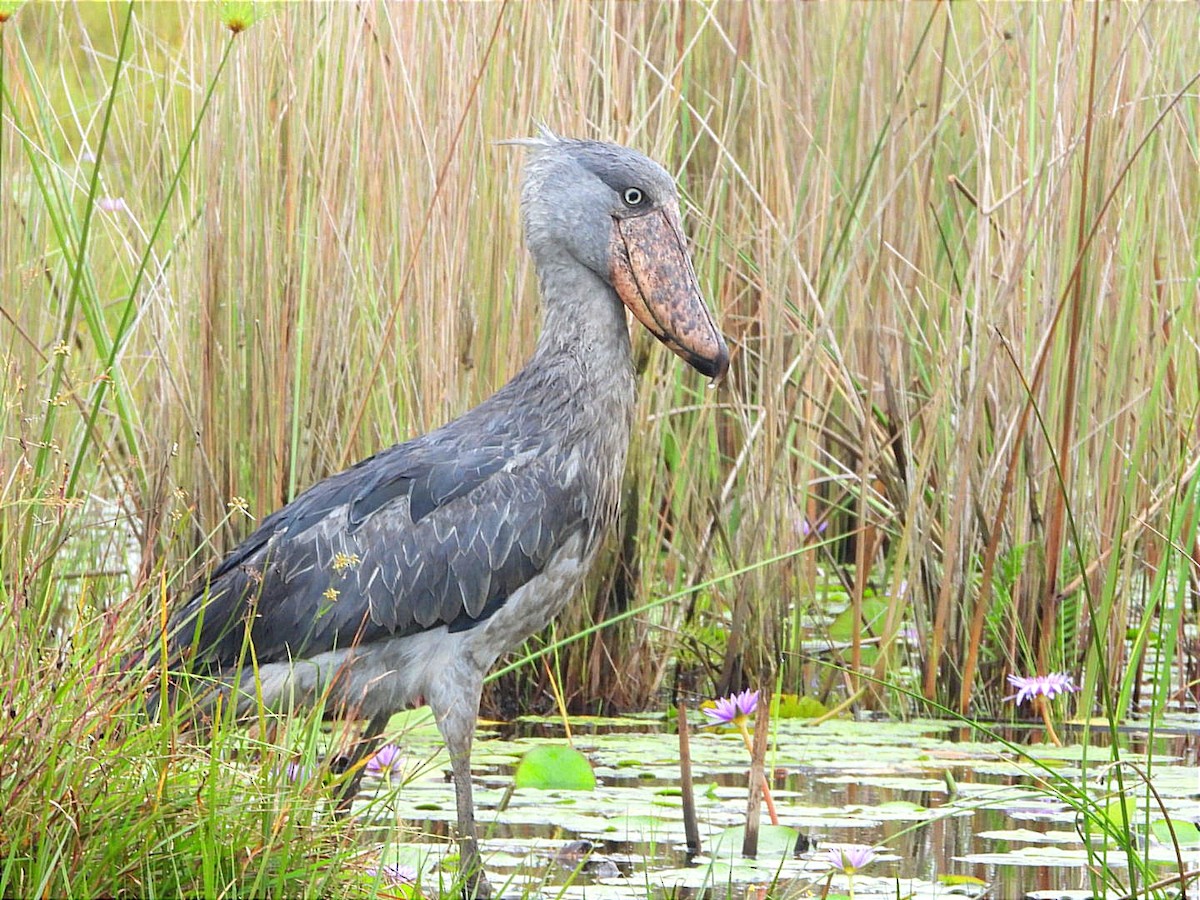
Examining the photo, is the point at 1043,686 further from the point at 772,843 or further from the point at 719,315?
the point at 719,315

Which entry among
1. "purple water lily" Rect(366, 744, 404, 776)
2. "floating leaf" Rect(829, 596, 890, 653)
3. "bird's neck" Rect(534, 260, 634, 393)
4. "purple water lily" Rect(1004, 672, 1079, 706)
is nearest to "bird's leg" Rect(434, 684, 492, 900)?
"purple water lily" Rect(366, 744, 404, 776)

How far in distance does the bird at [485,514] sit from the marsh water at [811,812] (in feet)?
0.79


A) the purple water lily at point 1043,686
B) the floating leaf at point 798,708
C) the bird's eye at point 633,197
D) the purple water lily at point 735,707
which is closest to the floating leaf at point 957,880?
the purple water lily at point 735,707

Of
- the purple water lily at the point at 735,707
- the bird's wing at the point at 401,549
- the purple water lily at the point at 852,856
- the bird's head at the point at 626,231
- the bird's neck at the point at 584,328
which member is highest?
the bird's head at the point at 626,231

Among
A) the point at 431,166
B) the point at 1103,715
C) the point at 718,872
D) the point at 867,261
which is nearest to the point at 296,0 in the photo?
the point at 431,166

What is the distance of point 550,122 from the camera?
467 centimetres

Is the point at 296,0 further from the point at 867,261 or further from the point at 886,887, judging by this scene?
the point at 886,887

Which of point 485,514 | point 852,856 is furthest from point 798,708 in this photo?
point 852,856

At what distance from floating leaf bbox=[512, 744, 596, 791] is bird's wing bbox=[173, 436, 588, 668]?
352 mm

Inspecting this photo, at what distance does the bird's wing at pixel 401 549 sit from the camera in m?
3.87

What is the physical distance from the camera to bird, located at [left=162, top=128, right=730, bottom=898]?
385 centimetres

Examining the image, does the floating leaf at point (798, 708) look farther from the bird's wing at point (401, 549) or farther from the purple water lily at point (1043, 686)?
the bird's wing at point (401, 549)

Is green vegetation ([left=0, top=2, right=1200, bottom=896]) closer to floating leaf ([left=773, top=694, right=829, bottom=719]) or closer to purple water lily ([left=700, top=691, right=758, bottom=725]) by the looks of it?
floating leaf ([left=773, top=694, right=829, bottom=719])

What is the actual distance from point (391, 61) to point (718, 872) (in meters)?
2.30
